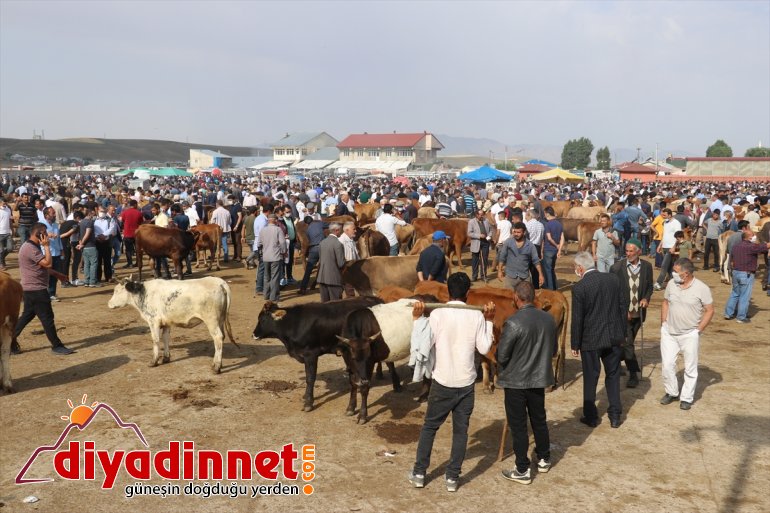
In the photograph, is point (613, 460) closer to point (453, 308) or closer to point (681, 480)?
point (681, 480)

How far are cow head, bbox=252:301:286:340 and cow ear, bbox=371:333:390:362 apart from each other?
1.25m

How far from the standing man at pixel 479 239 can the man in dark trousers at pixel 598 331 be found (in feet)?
26.1

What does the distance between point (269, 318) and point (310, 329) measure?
60 cm

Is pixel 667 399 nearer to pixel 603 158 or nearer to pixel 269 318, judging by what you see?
pixel 269 318

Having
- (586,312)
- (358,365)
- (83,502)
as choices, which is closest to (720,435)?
(586,312)

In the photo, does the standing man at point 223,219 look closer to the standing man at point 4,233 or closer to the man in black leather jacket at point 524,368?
the standing man at point 4,233

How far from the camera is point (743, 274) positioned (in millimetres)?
11406

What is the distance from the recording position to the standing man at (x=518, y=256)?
34.0 ft

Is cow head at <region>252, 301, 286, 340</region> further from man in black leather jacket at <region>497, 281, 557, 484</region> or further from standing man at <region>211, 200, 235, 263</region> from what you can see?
standing man at <region>211, 200, 235, 263</region>

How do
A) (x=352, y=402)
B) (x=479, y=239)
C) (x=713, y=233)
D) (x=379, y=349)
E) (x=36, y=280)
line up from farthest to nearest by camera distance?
1. (x=713, y=233)
2. (x=479, y=239)
3. (x=36, y=280)
4. (x=352, y=402)
5. (x=379, y=349)

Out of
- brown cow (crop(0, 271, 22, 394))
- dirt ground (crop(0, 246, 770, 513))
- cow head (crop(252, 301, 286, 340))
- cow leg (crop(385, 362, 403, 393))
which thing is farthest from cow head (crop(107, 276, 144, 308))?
cow leg (crop(385, 362, 403, 393))

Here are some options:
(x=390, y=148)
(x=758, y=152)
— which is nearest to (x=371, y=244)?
(x=390, y=148)

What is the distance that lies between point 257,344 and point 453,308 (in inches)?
221

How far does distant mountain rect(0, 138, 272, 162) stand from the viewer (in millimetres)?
144375
